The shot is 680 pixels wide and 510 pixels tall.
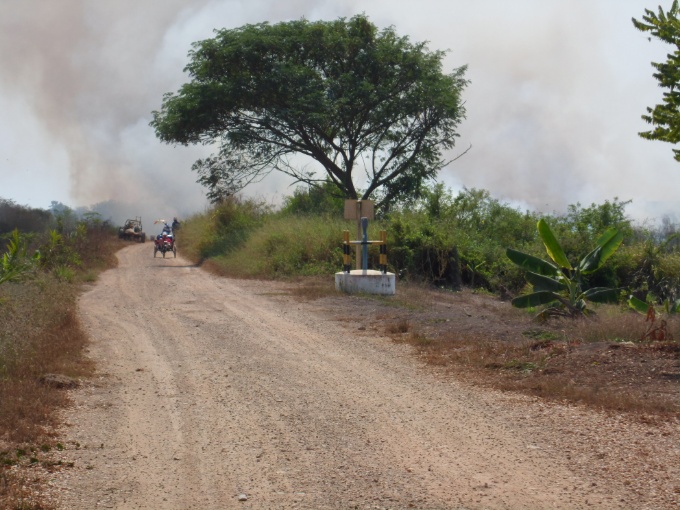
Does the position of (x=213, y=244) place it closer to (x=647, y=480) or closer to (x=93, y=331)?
(x=93, y=331)

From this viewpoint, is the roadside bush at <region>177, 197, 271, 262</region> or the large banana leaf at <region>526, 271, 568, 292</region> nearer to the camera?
the large banana leaf at <region>526, 271, 568, 292</region>

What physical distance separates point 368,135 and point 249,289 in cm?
1655

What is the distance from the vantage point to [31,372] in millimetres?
9070

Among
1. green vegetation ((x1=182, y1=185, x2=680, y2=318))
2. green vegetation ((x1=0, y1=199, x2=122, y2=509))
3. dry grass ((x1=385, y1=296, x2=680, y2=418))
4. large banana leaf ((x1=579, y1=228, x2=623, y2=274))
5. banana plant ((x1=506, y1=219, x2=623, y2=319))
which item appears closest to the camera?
green vegetation ((x1=0, y1=199, x2=122, y2=509))

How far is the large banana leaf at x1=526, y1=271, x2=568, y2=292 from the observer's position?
49.5 feet

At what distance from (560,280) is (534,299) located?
73 cm

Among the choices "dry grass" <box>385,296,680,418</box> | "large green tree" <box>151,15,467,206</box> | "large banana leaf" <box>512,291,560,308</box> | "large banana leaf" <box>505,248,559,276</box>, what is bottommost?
"dry grass" <box>385,296,680,418</box>

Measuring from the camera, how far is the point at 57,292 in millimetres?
15797

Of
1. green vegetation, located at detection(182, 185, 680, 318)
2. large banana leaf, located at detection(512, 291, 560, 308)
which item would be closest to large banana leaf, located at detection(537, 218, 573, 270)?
large banana leaf, located at detection(512, 291, 560, 308)

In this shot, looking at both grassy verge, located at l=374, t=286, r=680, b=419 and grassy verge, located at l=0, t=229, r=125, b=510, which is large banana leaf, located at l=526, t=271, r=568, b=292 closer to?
grassy verge, located at l=374, t=286, r=680, b=419

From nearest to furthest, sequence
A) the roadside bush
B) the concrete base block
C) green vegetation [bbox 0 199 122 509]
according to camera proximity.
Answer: green vegetation [bbox 0 199 122 509], the concrete base block, the roadside bush

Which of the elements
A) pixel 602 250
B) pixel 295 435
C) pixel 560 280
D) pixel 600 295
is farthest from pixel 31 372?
pixel 602 250

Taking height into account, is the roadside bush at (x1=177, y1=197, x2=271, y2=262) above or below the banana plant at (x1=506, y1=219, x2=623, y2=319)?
above

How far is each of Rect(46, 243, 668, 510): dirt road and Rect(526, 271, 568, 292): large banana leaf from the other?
156 inches
